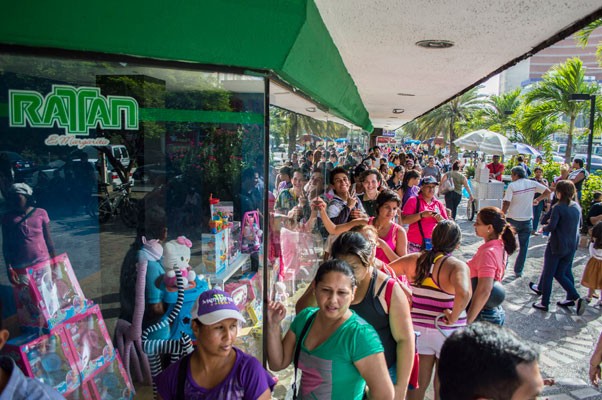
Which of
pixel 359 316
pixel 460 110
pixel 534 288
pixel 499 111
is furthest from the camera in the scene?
pixel 460 110

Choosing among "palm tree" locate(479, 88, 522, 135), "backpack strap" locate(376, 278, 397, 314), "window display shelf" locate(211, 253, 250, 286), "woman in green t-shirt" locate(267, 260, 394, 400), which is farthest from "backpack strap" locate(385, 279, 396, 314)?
"palm tree" locate(479, 88, 522, 135)

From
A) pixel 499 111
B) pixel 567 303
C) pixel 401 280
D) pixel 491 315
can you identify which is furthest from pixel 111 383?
pixel 499 111

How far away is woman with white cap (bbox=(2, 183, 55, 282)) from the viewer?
314cm

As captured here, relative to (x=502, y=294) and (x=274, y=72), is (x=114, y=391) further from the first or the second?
(x=502, y=294)

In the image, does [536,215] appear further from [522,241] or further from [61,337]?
[61,337]

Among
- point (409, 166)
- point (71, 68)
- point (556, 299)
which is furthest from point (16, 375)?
point (409, 166)

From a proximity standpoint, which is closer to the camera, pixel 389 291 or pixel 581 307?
pixel 389 291

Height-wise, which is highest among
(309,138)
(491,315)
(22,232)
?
(309,138)

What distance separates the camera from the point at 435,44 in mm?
4418

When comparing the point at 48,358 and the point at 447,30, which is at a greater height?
the point at 447,30

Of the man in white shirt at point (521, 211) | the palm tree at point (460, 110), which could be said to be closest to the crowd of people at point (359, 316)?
the man in white shirt at point (521, 211)

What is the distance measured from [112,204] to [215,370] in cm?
184

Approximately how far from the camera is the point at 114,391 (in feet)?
11.5

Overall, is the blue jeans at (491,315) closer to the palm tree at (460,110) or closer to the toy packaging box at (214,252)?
the toy packaging box at (214,252)
